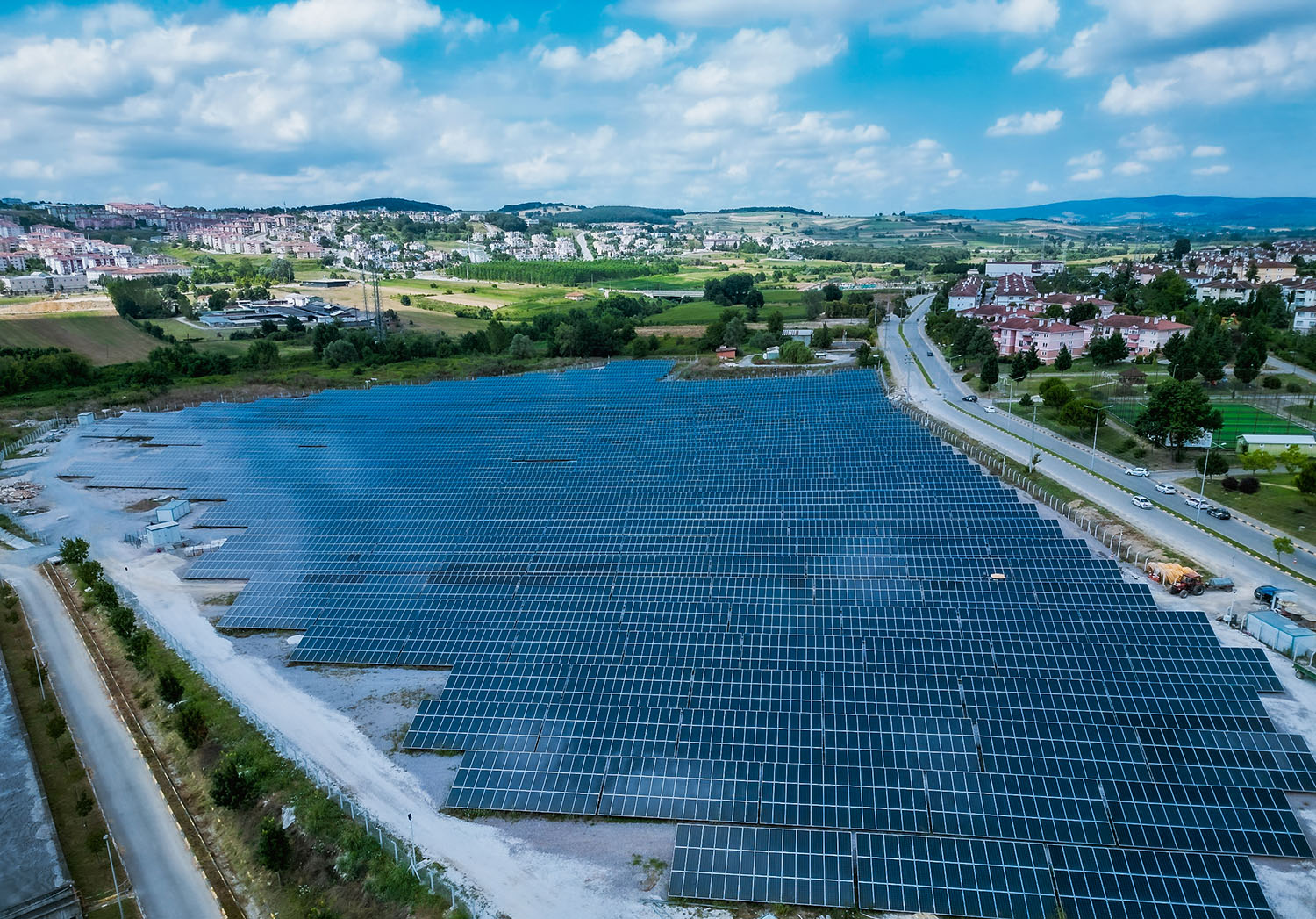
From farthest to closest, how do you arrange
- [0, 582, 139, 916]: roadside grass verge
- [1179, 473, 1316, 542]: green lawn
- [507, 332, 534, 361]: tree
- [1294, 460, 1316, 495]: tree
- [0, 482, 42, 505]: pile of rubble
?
[507, 332, 534, 361]: tree, [0, 482, 42, 505]: pile of rubble, [1179, 473, 1316, 542]: green lawn, [1294, 460, 1316, 495]: tree, [0, 582, 139, 916]: roadside grass verge

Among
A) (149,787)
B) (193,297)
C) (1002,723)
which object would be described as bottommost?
(149,787)

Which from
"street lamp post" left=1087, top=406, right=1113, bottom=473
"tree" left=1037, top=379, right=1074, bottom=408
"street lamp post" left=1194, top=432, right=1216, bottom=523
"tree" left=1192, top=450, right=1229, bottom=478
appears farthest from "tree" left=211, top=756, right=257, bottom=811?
"tree" left=1037, top=379, right=1074, bottom=408

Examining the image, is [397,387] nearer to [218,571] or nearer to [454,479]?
[454,479]

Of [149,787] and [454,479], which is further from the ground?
[454,479]

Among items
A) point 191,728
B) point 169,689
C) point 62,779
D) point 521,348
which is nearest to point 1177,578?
point 191,728

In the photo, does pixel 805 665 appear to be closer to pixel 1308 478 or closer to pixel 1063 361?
pixel 1308 478

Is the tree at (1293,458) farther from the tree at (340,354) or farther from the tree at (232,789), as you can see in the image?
the tree at (340,354)

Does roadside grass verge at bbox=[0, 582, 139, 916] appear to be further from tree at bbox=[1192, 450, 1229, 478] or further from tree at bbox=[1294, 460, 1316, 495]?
tree at bbox=[1192, 450, 1229, 478]

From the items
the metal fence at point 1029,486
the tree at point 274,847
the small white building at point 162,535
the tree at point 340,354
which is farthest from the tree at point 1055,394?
the tree at point 340,354

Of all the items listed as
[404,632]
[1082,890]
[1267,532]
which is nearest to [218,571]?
[404,632]
